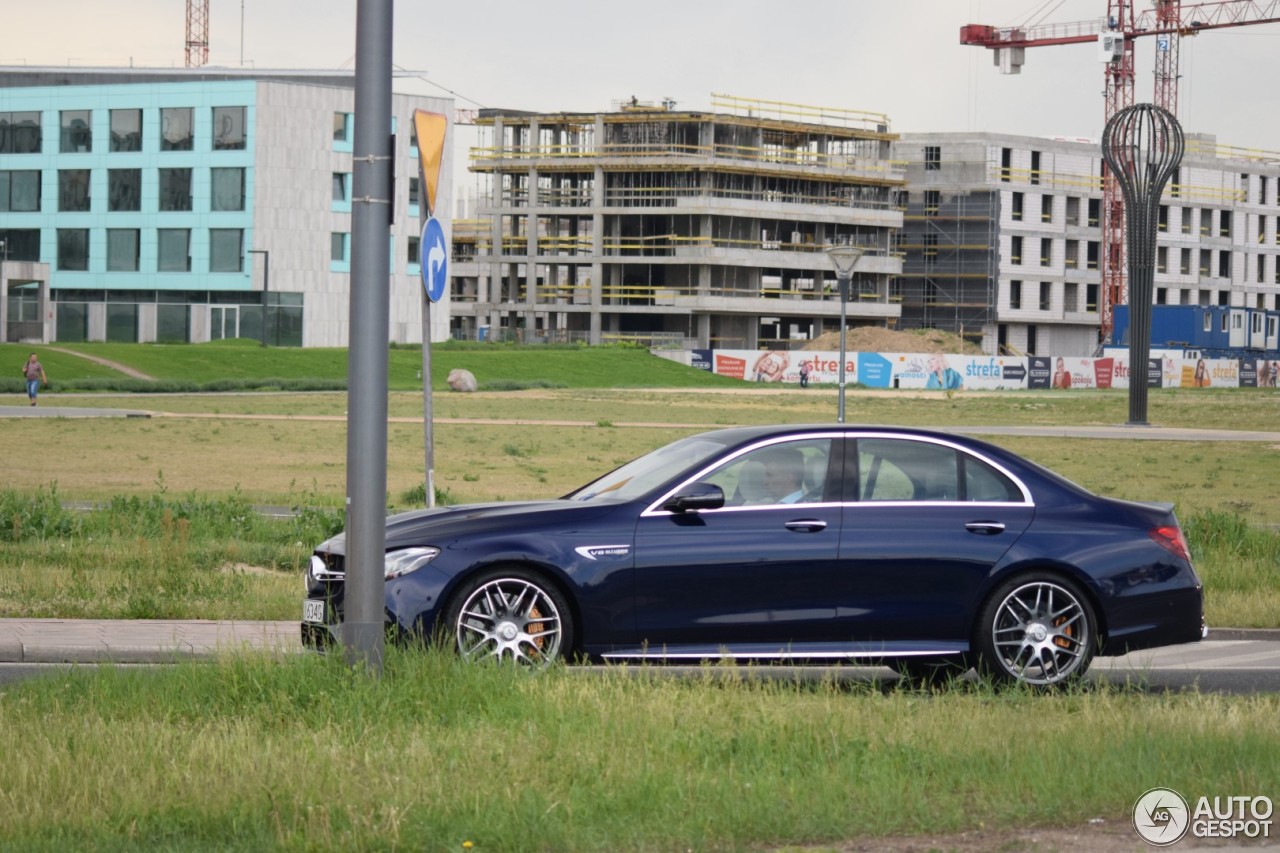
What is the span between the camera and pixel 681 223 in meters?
117

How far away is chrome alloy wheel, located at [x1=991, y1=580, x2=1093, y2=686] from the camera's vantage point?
988 centimetres

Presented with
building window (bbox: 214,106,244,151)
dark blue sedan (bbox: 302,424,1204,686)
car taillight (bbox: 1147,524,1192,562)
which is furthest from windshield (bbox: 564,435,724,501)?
building window (bbox: 214,106,244,151)

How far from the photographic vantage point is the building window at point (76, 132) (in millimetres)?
89125

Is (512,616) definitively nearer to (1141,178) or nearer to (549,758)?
(549,758)

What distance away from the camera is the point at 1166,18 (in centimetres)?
11900

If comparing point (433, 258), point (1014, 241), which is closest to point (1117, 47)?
point (1014, 241)

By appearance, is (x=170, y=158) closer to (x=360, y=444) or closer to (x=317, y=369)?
(x=317, y=369)

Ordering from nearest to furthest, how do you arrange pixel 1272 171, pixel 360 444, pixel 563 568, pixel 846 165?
pixel 360 444, pixel 563 568, pixel 846 165, pixel 1272 171

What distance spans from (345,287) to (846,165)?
47775 millimetres

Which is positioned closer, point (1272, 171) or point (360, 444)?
point (360, 444)

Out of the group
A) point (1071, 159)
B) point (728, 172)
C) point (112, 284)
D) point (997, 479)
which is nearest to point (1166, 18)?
point (1071, 159)

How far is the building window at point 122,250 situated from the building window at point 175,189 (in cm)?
238

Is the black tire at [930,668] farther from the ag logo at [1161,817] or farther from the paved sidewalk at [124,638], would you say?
the paved sidewalk at [124,638]

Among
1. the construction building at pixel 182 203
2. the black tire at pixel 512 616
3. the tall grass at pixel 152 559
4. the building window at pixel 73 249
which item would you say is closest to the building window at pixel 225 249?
the construction building at pixel 182 203
